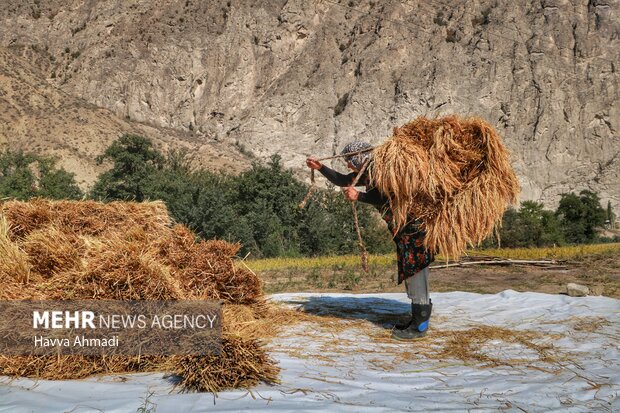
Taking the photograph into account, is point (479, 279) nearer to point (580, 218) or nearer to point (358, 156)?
point (358, 156)

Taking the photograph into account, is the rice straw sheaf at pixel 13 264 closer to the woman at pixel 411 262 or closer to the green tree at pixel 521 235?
the woman at pixel 411 262

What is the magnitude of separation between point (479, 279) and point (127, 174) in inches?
938

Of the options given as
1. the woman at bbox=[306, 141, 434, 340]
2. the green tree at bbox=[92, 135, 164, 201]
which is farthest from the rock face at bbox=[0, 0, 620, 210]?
the woman at bbox=[306, 141, 434, 340]

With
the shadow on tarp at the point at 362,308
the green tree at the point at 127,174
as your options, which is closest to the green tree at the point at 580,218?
the green tree at the point at 127,174

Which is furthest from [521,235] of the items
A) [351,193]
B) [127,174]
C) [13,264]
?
[13,264]

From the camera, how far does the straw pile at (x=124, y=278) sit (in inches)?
105

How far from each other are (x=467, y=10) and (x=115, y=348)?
176 feet

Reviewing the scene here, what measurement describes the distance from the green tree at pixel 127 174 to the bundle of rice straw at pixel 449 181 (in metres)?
24.9

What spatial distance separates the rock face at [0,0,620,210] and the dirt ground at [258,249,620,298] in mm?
31459

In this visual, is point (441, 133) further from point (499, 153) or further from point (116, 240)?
point (116, 240)

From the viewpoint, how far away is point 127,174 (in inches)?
1131

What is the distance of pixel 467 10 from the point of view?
163 ft

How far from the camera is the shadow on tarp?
509 cm

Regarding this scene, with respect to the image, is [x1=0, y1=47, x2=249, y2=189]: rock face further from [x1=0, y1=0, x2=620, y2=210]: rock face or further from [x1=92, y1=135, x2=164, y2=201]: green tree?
[x1=92, y1=135, x2=164, y2=201]: green tree
